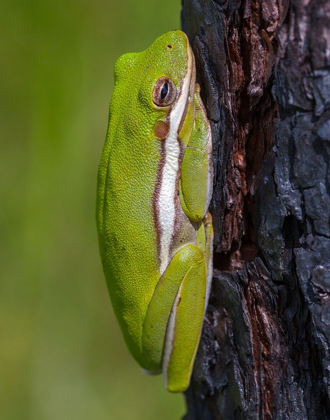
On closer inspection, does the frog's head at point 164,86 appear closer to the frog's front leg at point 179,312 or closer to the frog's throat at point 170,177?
the frog's throat at point 170,177

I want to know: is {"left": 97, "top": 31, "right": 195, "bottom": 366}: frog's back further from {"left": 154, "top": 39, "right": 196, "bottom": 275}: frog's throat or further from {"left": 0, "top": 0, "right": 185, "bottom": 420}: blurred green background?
{"left": 0, "top": 0, "right": 185, "bottom": 420}: blurred green background

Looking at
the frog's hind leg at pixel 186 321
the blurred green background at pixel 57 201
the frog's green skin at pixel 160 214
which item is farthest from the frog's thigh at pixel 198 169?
the blurred green background at pixel 57 201

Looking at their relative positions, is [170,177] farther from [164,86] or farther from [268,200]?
[268,200]

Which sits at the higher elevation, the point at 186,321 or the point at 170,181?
the point at 170,181

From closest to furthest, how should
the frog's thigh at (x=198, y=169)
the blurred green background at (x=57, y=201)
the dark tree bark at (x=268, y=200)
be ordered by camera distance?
the dark tree bark at (x=268, y=200) → the frog's thigh at (x=198, y=169) → the blurred green background at (x=57, y=201)

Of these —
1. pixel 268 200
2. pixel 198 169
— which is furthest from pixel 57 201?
pixel 268 200

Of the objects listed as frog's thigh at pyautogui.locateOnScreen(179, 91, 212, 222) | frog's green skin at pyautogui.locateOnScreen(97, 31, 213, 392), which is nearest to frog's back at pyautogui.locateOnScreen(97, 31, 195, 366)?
frog's green skin at pyautogui.locateOnScreen(97, 31, 213, 392)
